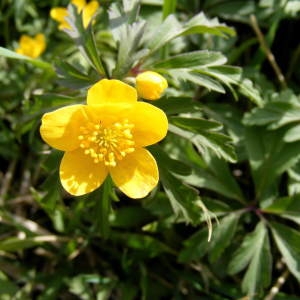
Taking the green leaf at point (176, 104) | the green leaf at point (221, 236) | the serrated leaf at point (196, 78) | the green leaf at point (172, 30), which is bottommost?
the green leaf at point (221, 236)

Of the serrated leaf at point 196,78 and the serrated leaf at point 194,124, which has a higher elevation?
the serrated leaf at point 196,78

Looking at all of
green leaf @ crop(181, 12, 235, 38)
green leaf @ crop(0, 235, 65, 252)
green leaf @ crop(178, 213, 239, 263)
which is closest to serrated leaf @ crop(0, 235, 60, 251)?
green leaf @ crop(0, 235, 65, 252)

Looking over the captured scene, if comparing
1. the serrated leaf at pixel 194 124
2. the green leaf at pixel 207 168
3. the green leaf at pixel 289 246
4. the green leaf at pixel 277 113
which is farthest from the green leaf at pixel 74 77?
the green leaf at pixel 289 246

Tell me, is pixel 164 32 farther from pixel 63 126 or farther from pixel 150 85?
pixel 63 126

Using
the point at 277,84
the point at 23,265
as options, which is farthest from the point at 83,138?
the point at 277,84

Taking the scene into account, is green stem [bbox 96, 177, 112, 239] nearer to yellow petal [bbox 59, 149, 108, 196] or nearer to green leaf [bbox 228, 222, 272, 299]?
yellow petal [bbox 59, 149, 108, 196]

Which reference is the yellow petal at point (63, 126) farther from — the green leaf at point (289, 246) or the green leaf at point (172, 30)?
the green leaf at point (289, 246)
